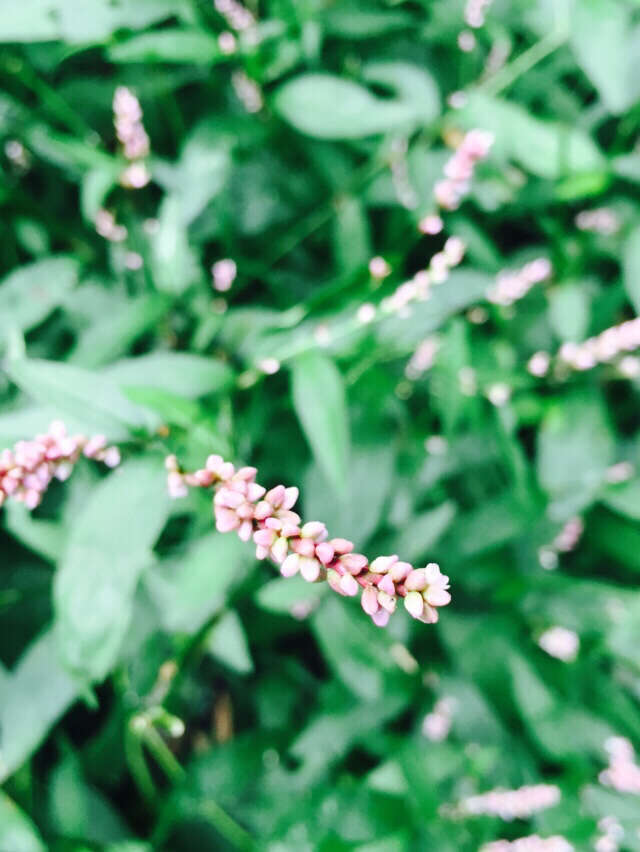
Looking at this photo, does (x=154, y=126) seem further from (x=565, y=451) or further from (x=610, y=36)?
(x=565, y=451)

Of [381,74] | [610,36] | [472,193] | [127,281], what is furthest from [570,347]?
[127,281]

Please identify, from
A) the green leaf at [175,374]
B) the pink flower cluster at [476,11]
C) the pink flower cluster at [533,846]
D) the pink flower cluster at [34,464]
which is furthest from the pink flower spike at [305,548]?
the pink flower cluster at [476,11]

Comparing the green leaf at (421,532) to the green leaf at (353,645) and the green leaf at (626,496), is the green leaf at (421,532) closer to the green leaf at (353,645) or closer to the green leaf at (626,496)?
the green leaf at (353,645)

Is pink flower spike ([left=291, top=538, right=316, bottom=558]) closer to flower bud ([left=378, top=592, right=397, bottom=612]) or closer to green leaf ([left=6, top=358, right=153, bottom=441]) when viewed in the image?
flower bud ([left=378, top=592, right=397, bottom=612])

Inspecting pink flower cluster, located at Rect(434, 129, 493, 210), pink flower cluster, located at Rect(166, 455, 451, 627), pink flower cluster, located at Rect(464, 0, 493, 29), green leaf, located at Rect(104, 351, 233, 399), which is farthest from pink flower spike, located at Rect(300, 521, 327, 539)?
pink flower cluster, located at Rect(464, 0, 493, 29)

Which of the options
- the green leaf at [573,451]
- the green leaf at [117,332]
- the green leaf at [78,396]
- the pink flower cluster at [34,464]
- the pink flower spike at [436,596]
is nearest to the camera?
the pink flower spike at [436,596]

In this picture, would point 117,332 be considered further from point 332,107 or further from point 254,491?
point 254,491

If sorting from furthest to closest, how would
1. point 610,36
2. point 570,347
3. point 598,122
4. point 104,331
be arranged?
1. point 598,122
2. point 570,347
3. point 104,331
4. point 610,36
